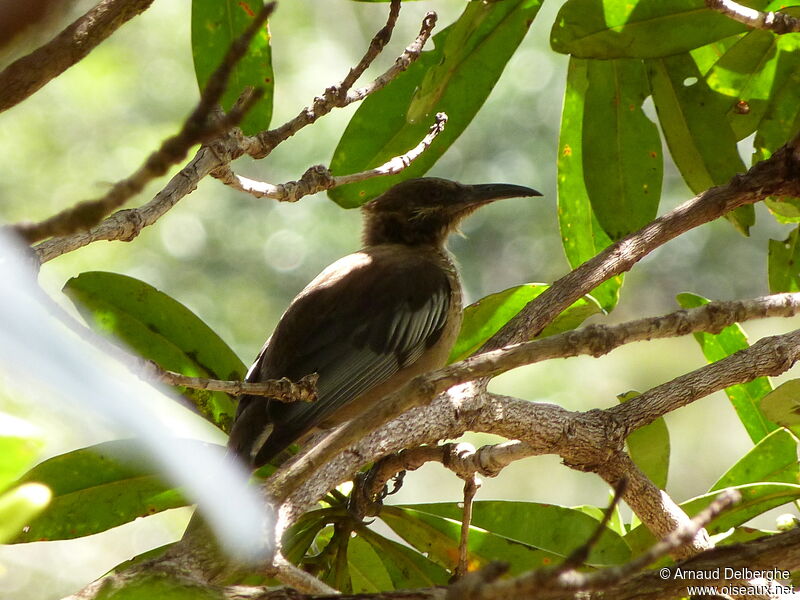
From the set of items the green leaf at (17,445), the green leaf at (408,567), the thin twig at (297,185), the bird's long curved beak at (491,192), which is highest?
the bird's long curved beak at (491,192)

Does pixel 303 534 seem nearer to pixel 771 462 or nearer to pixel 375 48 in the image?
pixel 375 48

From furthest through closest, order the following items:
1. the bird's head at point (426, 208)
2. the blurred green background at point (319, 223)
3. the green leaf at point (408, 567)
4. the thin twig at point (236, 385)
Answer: the blurred green background at point (319, 223) < the bird's head at point (426, 208) < the green leaf at point (408, 567) < the thin twig at point (236, 385)

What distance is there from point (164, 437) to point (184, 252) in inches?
367

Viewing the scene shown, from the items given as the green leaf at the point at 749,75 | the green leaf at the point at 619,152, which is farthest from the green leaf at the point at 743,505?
the green leaf at the point at 749,75

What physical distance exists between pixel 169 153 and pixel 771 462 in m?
2.75

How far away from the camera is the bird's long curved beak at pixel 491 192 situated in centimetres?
482

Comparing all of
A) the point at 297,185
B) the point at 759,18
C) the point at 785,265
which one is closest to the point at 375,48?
the point at 297,185

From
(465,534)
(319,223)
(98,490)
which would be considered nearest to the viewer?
(465,534)

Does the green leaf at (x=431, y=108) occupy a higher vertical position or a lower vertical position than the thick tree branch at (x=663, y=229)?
higher

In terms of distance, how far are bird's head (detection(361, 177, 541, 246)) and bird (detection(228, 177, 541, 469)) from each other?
16 cm

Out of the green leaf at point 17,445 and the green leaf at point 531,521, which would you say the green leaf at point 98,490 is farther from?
the green leaf at point 17,445

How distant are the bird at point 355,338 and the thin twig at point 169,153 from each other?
7.33 ft

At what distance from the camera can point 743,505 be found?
3.07 m

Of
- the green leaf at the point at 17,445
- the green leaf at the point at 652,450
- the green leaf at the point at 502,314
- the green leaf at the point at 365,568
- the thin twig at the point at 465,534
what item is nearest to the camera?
the green leaf at the point at 17,445
